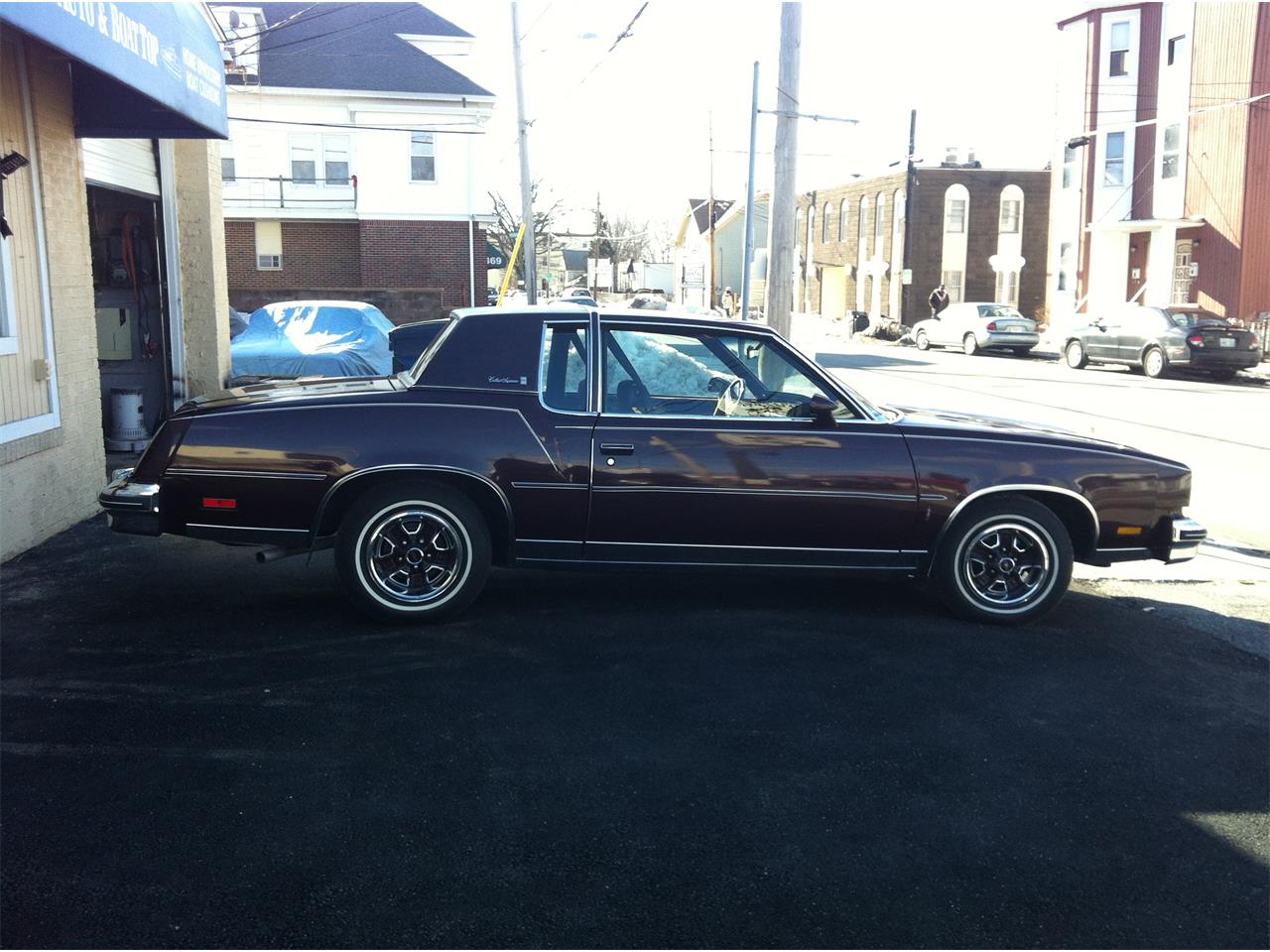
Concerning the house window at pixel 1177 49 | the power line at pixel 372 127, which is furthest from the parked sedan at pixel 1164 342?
the power line at pixel 372 127

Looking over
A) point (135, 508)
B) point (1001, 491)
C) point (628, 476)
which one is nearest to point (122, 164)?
point (135, 508)

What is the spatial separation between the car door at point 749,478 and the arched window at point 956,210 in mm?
49204

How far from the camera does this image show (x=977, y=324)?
3512cm

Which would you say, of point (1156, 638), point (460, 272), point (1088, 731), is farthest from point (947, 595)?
point (460, 272)

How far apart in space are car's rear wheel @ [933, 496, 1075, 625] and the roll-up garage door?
7.18 meters

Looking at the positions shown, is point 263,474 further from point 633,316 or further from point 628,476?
point 633,316

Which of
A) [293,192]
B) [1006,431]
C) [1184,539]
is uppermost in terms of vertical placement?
[293,192]

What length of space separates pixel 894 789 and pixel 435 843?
163 centimetres

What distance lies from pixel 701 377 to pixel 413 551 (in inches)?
71.8

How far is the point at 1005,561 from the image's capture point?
6184 mm

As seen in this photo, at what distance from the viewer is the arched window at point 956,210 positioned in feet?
172

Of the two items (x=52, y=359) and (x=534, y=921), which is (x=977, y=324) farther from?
(x=534, y=921)

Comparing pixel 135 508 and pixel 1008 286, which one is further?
pixel 1008 286

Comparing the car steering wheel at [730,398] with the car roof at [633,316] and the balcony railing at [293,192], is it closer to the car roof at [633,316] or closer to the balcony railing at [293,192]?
the car roof at [633,316]
